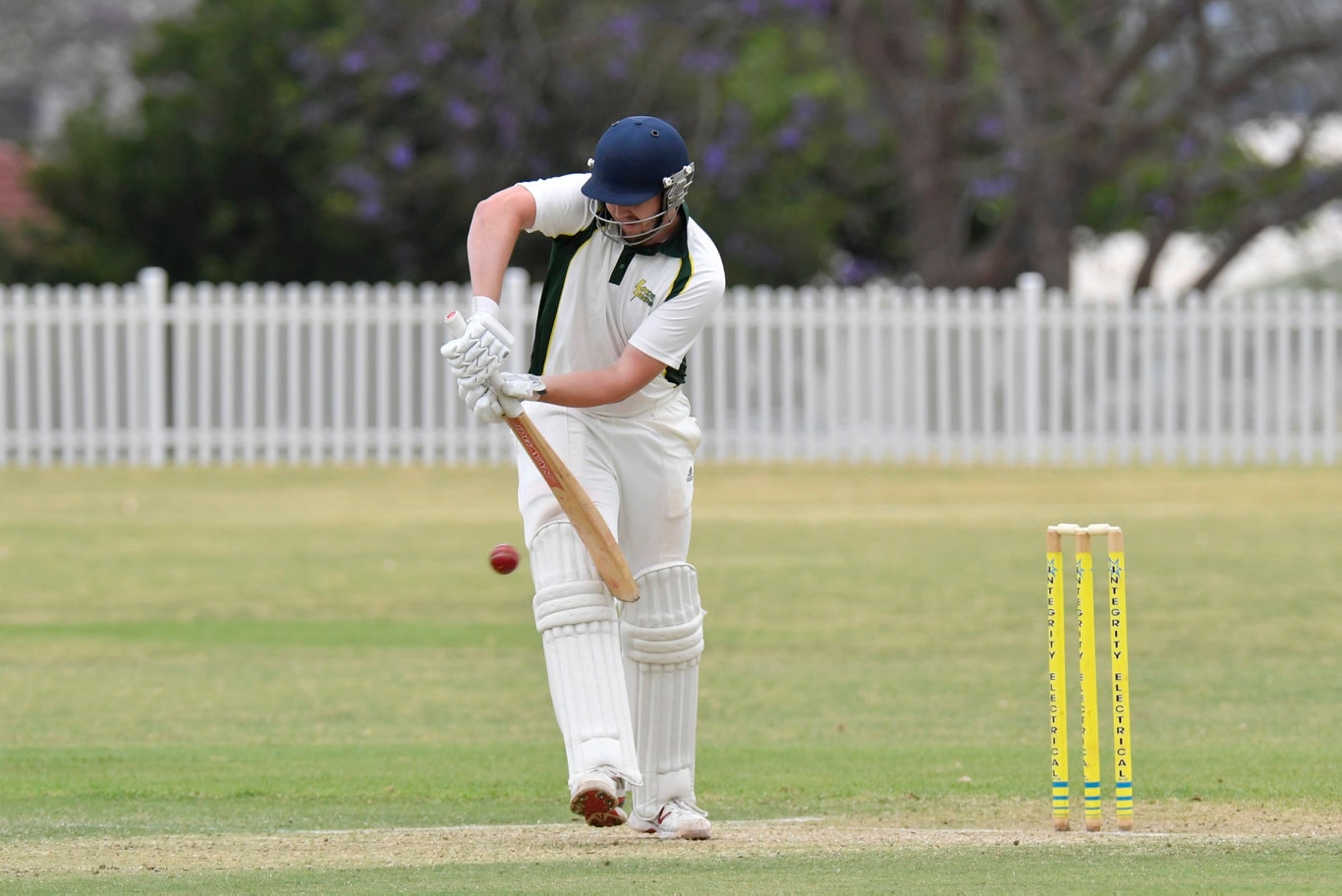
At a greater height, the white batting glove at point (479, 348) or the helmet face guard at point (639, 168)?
the helmet face guard at point (639, 168)

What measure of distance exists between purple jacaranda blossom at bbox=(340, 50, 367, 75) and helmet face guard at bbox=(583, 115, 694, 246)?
18.6 meters

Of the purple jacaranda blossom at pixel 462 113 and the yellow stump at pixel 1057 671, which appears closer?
the yellow stump at pixel 1057 671

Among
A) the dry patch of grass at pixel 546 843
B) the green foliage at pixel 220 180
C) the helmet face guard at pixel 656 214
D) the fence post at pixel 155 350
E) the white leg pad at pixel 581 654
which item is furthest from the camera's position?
the green foliage at pixel 220 180

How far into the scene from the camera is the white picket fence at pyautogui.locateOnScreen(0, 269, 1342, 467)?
2002cm

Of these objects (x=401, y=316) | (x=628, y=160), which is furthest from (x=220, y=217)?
(x=628, y=160)

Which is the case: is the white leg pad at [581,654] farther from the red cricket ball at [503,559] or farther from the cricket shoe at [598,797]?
the red cricket ball at [503,559]

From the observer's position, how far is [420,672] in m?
10.3

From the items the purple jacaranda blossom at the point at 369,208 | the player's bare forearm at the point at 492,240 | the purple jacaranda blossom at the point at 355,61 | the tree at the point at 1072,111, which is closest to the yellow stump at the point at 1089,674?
the player's bare forearm at the point at 492,240

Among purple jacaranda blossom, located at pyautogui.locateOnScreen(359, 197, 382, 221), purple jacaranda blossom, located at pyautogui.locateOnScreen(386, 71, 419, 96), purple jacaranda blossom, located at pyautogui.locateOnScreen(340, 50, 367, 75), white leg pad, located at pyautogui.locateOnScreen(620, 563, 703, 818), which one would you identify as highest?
purple jacaranda blossom, located at pyautogui.locateOnScreen(340, 50, 367, 75)

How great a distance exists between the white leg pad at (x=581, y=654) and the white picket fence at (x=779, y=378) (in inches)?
547

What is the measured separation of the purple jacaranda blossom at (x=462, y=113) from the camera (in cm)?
2402

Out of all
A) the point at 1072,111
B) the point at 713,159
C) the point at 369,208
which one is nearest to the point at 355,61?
the point at 369,208

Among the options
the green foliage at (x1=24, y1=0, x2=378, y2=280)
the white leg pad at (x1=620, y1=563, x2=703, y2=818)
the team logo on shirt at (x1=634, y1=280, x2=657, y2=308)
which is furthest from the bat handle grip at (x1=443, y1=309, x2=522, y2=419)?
the green foliage at (x1=24, y1=0, x2=378, y2=280)

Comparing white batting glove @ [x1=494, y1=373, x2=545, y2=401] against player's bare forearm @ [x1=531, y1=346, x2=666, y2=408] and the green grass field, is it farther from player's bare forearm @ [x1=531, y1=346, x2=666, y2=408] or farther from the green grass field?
the green grass field
